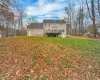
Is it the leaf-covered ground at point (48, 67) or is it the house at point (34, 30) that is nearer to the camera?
the leaf-covered ground at point (48, 67)

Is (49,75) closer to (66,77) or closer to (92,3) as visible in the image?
(66,77)

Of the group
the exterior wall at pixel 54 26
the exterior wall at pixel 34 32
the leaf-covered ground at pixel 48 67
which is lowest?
the leaf-covered ground at pixel 48 67

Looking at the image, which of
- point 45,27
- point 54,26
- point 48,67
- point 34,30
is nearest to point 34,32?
point 34,30

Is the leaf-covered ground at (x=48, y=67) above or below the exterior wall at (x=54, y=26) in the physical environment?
below

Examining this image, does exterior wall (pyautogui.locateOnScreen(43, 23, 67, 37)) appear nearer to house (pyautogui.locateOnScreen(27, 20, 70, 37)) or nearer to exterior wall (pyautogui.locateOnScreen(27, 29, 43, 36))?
house (pyautogui.locateOnScreen(27, 20, 70, 37))

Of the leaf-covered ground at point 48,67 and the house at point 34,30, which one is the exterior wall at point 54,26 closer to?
the house at point 34,30

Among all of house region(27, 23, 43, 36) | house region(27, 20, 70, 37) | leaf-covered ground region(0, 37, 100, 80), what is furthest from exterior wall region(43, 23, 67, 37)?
leaf-covered ground region(0, 37, 100, 80)

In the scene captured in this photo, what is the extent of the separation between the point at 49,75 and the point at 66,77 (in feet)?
2.13

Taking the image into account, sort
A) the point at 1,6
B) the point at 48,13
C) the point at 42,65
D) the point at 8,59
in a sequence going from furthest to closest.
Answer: the point at 48,13, the point at 1,6, the point at 8,59, the point at 42,65

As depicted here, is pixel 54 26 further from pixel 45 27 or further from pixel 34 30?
pixel 34 30

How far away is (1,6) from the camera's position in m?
8.81

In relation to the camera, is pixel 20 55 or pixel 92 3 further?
pixel 92 3

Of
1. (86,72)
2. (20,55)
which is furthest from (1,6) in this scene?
(86,72)

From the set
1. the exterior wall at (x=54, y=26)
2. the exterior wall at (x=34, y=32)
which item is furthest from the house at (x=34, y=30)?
the exterior wall at (x=54, y=26)
